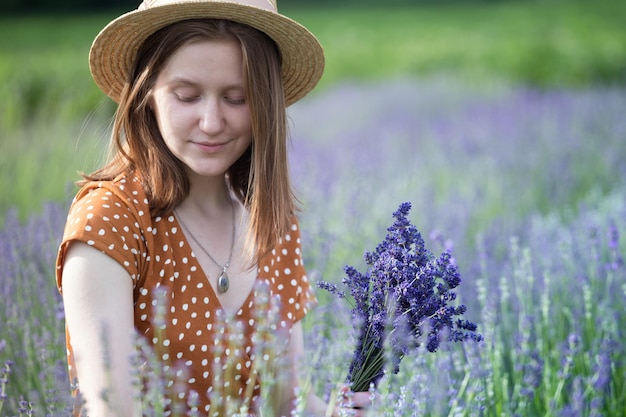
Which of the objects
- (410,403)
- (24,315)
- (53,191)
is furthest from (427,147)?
(410,403)

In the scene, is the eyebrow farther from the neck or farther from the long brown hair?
the neck

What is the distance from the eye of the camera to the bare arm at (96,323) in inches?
57.5

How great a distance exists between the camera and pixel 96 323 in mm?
1465

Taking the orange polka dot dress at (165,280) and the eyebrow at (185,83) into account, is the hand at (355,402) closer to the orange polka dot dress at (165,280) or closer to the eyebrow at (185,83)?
the orange polka dot dress at (165,280)

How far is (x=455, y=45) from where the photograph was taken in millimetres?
12945

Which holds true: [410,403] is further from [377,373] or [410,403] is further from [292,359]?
[292,359]

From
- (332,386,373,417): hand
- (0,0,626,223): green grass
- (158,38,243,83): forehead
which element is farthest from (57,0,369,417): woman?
(0,0,626,223): green grass

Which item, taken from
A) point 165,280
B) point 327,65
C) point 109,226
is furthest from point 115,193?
point 327,65

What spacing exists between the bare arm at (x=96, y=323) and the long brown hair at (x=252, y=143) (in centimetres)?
27

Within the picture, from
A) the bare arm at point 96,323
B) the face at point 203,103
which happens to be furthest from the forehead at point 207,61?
the bare arm at point 96,323

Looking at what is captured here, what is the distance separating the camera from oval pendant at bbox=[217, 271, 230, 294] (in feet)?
5.89

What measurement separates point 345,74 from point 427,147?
626 centimetres

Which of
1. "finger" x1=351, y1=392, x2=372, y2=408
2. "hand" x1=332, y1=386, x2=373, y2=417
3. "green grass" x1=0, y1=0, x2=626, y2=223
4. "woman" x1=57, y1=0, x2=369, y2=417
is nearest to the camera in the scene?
"hand" x1=332, y1=386, x2=373, y2=417

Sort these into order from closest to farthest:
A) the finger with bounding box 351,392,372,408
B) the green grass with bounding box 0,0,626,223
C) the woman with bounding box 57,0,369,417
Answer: the finger with bounding box 351,392,372,408 → the woman with bounding box 57,0,369,417 → the green grass with bounding box 0,0,626,223
